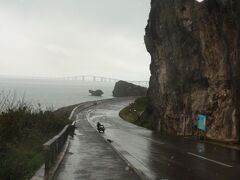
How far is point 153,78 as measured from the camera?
1972 inches

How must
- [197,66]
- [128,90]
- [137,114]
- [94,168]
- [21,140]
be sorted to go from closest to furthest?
[94,168] < [21,140] < [197,66] < [137,114] < [128,90]

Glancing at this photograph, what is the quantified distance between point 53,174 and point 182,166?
18.7 ft

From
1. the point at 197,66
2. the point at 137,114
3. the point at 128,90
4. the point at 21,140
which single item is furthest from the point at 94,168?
the point at 128,90

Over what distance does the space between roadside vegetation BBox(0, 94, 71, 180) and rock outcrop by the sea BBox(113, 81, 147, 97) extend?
106227mm

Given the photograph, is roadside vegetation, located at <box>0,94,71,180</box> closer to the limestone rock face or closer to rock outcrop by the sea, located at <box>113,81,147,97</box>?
the limestone rock face

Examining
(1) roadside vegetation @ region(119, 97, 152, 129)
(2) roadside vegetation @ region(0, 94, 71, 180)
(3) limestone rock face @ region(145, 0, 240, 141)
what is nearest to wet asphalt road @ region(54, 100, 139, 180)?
(2) roadside vegetation @ region(0, 94, 71, 180)

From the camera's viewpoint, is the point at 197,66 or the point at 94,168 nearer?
the point at 94,168

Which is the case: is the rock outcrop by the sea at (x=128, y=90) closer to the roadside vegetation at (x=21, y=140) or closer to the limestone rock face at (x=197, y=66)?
the limestone rock face at (x=197, y=66)

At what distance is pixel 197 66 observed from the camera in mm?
34906

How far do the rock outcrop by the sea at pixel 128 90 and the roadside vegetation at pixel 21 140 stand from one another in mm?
106227

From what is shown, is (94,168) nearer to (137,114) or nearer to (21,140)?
(21,140)

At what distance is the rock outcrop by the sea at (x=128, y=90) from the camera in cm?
13400

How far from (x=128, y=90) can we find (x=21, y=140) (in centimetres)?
12064

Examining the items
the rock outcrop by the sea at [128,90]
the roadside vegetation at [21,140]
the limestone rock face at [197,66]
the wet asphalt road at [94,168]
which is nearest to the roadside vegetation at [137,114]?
the limestone rock face at [197,66]
